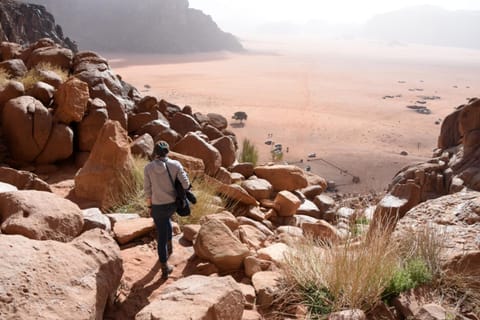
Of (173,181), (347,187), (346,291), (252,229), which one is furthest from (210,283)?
(347,187)

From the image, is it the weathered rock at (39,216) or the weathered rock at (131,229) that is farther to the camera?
the weathered rock at (131,229)

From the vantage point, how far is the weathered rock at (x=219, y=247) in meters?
4.45

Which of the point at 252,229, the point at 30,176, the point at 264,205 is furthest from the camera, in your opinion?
the point at 264,205

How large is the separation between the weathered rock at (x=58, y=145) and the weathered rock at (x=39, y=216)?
4.66 m

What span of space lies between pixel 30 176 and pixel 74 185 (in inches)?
72.1

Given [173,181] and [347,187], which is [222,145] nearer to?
[173,181]

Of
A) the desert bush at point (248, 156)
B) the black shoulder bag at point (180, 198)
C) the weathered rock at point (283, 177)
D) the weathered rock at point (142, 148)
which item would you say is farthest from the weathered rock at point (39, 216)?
the desert bush at point (248, 156)

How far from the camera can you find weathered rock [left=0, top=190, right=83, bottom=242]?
143 inches

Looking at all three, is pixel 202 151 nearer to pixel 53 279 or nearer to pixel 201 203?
pixel 201 203

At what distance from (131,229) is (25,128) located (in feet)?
14.7

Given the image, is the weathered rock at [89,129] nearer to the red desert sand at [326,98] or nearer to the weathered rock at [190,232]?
the weathered rock at [190,232]

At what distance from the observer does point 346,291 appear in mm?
3232

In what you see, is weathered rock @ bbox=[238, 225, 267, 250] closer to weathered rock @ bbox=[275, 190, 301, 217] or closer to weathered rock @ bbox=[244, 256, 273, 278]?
weathered rock @ bbox=[244, 256, 273, 278]

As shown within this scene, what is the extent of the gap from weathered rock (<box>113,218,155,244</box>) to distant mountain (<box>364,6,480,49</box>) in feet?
569
